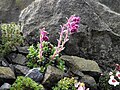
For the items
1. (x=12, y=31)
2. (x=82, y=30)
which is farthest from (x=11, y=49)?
(x=82, y=30)

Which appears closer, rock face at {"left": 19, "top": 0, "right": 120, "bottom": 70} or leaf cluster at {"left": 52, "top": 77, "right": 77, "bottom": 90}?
leaf cluster at {"left": 52, "top": 77, "right": 77, "bottom": 90}

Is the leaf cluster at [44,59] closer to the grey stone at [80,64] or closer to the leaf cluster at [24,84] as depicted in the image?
the grey stone at [80,64]

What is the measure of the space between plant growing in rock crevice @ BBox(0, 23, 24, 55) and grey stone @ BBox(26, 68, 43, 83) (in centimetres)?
90

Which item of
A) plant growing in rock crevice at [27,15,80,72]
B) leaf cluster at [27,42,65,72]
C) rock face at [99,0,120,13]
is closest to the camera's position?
plant growing in rock crevice at [27,15,80,72]

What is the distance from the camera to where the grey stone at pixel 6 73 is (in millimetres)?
5289

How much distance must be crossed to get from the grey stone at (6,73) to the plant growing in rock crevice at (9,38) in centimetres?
71

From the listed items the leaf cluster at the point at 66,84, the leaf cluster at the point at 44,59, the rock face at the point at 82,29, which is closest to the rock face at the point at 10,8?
the rock face at the point at 82,29

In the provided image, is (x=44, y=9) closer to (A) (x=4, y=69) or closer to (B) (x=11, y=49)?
(B) (x=11, y=49)

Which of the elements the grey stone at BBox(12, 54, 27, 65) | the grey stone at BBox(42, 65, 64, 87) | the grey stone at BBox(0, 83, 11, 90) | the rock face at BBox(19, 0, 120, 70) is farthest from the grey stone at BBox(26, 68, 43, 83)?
the rock face at BBox(19, 0, 120, 70)

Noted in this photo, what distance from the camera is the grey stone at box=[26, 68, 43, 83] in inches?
218

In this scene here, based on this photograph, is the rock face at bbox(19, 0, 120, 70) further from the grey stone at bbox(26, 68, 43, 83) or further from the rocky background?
the grey stone at bbox(26, 68, 43, 83)

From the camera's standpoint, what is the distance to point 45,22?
22.7 feet

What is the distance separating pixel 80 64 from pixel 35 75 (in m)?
1.14

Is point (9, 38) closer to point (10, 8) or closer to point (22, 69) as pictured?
point (22, 69)
